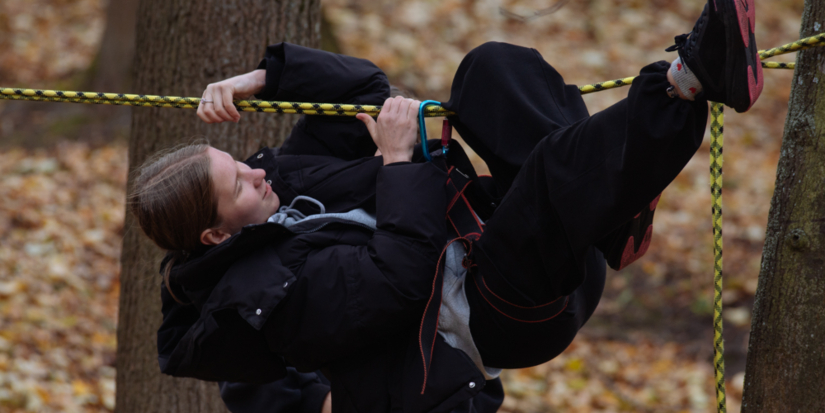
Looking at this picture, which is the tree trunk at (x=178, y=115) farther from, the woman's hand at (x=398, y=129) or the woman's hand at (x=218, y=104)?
the woman's hand at (x=398, y=129)

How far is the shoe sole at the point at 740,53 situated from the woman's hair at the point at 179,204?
1445 millimetres

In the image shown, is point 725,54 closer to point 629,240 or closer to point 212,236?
Answer: point 629,240

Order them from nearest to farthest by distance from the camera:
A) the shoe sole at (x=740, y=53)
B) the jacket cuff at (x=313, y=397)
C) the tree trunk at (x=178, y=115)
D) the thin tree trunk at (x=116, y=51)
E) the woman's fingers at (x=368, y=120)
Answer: the shoe sole at (x=740, y=53) < the woman's fingers at (x=368, y=120) < the jacket cuff at (x=313, y=397) < the tree trunk at (x=178, y=115) < the thin tree trunk at (x=116, y=51)

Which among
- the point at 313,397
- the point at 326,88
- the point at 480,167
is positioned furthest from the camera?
the point at 480,167

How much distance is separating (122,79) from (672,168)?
21.4 ft

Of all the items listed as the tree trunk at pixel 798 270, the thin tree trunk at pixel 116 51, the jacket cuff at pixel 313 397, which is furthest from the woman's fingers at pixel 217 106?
the thin tree trunk at pixel 116 51

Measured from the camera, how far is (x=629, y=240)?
176cm

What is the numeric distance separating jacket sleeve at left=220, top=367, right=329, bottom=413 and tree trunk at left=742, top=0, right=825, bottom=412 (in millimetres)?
1414

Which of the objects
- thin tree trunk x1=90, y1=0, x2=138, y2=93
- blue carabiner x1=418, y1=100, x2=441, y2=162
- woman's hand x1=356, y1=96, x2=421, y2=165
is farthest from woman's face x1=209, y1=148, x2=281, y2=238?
thin tree trunk x1=90, y1=0, x2=138, y2=93

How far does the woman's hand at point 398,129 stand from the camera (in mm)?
2057

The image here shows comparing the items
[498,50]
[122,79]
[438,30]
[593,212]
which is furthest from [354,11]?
[593,212]

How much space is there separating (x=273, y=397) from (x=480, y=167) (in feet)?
13.7

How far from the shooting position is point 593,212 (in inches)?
61.2

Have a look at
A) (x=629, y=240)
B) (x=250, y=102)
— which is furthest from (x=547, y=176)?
(x=250, y=102)
